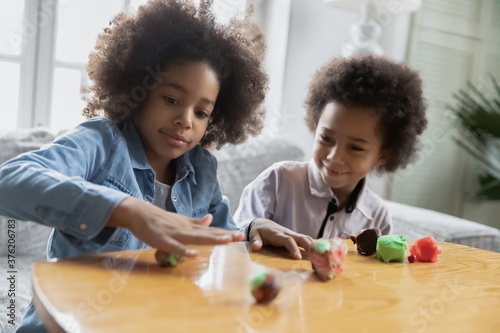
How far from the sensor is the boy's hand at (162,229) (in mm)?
675

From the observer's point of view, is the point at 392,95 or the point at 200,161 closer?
the point at 200,161

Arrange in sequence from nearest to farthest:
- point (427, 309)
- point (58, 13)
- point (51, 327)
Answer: point (51, 327) → point (427, 309) → point (58, 13)

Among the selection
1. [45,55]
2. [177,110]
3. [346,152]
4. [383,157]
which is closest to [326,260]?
[177,110]

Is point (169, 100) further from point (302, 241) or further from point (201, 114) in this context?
point (302, 241)

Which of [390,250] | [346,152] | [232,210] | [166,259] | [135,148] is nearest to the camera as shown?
[166,259]

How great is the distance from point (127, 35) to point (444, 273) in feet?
2.86

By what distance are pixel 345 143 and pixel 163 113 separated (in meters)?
0.59

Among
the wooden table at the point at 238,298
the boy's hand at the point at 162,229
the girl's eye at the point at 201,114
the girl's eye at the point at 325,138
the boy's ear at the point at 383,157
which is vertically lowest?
the wooden table at the point at 238,298

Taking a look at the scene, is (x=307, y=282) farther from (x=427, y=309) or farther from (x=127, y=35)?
(x=127, y=35)

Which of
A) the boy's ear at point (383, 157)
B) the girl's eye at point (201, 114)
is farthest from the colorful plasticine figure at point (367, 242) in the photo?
the boy's ear at point (383, 157)

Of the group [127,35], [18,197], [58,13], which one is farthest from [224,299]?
[58,13]

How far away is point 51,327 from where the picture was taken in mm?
521

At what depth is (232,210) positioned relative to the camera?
2.06 metres

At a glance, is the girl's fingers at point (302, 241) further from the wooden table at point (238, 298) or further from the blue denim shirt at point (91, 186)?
the blue denim shirt at point (91, 186)
